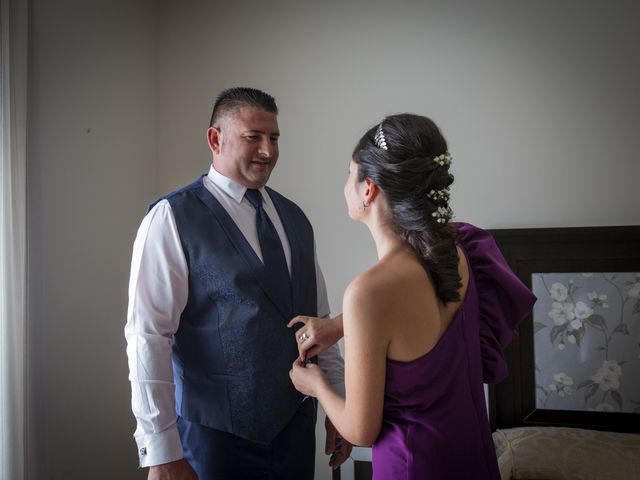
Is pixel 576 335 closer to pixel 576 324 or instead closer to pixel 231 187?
pixel 576 324

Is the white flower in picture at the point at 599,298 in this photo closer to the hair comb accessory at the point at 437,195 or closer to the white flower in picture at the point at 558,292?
the white flower in picture at the point at 558,292

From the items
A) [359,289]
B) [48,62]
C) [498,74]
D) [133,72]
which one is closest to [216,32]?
[133,72]

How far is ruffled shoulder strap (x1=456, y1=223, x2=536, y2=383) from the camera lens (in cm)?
149

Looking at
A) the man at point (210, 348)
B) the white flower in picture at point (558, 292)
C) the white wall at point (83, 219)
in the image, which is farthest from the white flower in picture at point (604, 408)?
the white wall at point (83, 219)

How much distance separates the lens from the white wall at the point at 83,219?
2.36 m

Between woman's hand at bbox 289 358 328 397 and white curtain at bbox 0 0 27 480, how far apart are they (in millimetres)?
1210

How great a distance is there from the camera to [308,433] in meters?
1.89

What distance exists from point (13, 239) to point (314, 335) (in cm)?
127

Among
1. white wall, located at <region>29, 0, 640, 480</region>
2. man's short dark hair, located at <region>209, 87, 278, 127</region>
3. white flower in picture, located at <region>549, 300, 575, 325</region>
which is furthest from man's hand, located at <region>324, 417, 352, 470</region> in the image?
white flower in picture, located at <region>549, 300, 575, 325</region>

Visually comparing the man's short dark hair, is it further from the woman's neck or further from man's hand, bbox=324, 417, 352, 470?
man's hand, bbox=324, 417, 352, 470

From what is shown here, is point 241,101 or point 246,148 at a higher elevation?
point 241,101

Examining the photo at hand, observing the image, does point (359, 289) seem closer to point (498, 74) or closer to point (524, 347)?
point (524, 347)

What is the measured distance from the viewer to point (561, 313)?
8.87ft

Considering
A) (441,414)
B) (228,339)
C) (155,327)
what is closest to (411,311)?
(441,414)
